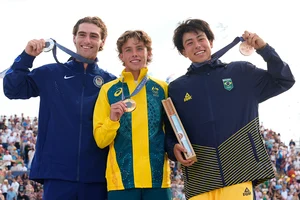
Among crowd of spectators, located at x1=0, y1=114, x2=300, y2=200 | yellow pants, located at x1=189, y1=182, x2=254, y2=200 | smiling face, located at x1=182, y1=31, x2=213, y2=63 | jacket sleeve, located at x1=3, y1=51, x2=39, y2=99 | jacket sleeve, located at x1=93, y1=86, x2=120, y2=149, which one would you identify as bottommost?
yellow pants, located at x1=189, y1=182, x2=254, y2=200

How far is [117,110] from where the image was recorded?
14.3 ft

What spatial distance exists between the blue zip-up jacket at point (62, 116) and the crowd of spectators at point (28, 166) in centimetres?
736

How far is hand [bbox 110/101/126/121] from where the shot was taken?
4.34 meters

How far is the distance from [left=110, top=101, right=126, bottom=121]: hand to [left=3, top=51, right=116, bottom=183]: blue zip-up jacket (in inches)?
18.9

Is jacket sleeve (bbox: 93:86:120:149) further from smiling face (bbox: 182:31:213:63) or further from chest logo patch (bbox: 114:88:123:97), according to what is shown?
smiling face (bbox: 182:31:213:63)

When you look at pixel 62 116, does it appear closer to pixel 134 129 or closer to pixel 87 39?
pixel 134 129

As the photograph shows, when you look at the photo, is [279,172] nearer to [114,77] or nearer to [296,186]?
[296,186]

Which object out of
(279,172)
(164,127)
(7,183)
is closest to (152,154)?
(164,127)

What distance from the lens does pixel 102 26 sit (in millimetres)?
5301

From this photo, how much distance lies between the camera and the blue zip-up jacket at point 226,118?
4352 millimetres

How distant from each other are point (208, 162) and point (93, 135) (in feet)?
3.91

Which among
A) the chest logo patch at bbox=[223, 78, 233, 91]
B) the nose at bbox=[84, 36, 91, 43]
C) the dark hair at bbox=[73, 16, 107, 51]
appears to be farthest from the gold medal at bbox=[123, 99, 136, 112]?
the dark hair at bbox=[73, 16, 107, 51]

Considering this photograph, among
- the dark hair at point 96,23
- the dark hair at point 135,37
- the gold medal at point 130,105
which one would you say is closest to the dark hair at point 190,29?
the dark hair at point 135,37

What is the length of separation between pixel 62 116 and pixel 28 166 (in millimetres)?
15703
